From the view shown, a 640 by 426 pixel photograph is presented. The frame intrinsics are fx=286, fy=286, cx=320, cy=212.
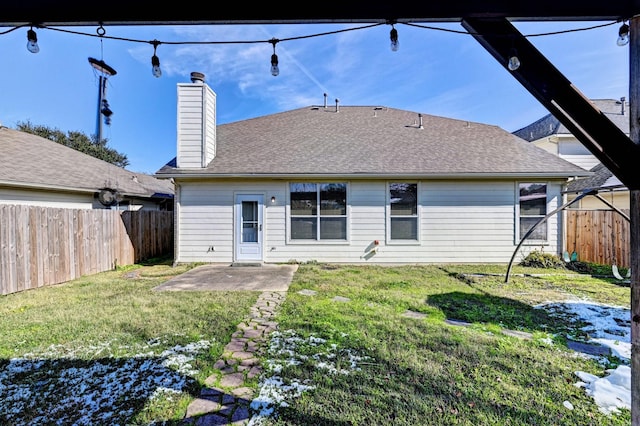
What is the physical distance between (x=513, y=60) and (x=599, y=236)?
9285 mm

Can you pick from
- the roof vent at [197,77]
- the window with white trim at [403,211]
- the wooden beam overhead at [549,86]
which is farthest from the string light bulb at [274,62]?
the roof vent at [197,77]

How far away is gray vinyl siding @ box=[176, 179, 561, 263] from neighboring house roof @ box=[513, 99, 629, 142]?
11.4 m

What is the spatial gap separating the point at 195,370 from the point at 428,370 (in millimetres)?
2187

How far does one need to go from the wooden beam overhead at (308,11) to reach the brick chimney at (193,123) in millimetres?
6504

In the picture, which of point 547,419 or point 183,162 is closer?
point 547,419


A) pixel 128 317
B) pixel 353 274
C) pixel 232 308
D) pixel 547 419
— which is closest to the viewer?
pixel 547 419

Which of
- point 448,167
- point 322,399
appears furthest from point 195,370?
point 448,167

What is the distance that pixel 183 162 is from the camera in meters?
8.11

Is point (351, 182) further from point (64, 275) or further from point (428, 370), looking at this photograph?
point (64, 275)

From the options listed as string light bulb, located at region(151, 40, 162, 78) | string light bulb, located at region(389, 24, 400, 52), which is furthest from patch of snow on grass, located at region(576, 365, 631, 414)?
string light bulb, located at region(151, 40, 162, 78)

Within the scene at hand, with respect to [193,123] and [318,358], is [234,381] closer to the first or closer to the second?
[318,358]

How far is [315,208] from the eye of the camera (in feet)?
27.3

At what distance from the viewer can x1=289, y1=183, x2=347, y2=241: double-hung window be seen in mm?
8336

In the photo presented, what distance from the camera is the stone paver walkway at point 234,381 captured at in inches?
82.6
